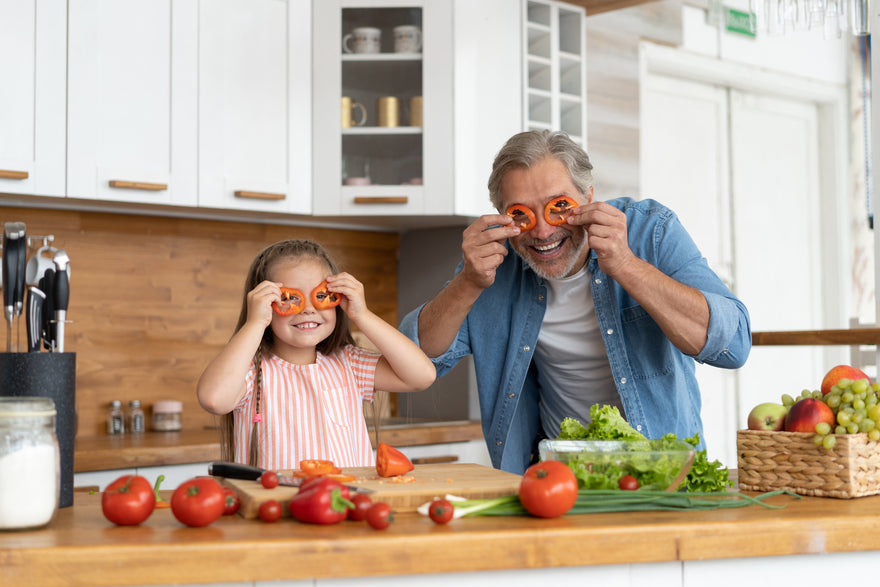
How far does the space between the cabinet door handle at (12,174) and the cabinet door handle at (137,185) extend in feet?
0.83

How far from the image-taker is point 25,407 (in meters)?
1.19

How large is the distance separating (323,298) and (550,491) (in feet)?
2.56

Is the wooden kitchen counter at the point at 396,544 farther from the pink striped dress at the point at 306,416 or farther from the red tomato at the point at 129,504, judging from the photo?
the pink striped dress at the point at 306,416

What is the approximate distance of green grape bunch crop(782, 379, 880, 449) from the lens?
1.46m

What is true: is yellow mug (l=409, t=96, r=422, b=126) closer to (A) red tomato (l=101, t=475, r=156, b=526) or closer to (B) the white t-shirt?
(B) the white t-shirt

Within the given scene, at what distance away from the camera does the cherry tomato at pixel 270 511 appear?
1236 mm

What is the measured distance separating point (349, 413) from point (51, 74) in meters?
1.58

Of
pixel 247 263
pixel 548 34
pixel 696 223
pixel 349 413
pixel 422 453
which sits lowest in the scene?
pixel 422 453

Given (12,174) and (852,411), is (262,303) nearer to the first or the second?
(852,411)

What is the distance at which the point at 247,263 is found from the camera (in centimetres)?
354

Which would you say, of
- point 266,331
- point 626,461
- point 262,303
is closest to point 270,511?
point 626,461

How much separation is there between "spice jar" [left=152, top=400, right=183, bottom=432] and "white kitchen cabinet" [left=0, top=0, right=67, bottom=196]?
845 mm

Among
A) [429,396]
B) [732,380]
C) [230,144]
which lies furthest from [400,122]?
[732,380]

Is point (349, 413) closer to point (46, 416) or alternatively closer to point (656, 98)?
point (46, 416)
